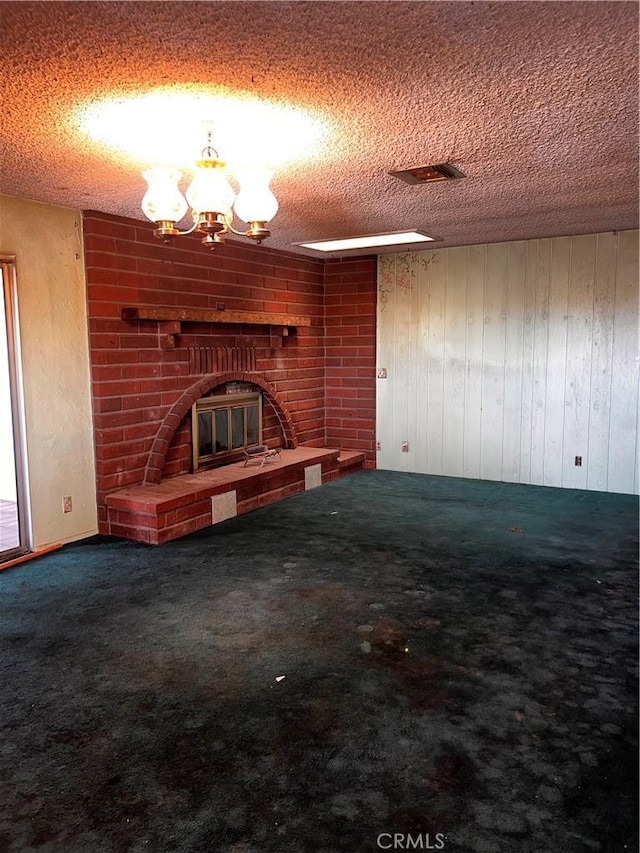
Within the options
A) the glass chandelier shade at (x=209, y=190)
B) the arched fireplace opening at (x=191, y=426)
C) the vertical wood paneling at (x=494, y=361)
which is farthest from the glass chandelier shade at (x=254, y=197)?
the vertical wood paneling at (x=494, y=361)

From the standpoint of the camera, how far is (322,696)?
2447mm

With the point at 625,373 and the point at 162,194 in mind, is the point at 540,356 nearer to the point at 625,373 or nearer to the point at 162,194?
the point at 625,373

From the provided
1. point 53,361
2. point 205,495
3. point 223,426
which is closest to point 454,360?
point 223,426

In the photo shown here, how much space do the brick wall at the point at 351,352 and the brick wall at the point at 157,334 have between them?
62 cm

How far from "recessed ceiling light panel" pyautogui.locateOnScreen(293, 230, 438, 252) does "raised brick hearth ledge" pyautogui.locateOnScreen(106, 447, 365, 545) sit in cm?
191

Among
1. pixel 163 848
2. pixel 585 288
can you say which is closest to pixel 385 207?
pixel 585 288

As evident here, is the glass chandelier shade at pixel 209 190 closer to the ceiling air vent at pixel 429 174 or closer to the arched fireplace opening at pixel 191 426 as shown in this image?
the ceiling air vent at pixel 429 174

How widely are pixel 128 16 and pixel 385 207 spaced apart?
2720 millimetres

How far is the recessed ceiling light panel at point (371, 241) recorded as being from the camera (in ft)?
17.3

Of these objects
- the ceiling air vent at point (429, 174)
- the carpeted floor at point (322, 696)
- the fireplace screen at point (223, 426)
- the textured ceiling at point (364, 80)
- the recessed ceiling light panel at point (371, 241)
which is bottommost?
the carpeted floor at point (322, 696)

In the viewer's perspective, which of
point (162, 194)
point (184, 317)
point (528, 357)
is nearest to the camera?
point (162, 194)

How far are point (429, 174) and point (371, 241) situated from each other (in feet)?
6.94

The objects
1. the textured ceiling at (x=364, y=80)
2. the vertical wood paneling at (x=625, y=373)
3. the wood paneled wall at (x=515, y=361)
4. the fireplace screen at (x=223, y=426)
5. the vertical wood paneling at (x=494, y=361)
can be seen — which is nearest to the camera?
the textured ceiling at (x=364, y=80)

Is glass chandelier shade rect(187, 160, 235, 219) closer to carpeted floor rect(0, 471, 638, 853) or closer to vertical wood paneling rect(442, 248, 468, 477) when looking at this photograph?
carpeted floor rect(0, 471, 638, 853)
